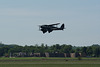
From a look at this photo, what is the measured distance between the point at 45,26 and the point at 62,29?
28.8 feet

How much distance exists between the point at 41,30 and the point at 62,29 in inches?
424

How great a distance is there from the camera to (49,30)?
99250mm

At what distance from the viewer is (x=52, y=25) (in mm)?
Answer: 101875

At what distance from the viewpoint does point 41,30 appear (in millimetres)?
97875

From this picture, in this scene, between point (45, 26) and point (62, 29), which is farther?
point (62, 29)

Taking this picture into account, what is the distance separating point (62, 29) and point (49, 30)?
852 centimetres

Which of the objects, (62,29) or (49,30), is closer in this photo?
(49,30)

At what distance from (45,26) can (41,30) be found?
2.32 m

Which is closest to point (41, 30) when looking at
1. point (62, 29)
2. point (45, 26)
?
point (45, 26)

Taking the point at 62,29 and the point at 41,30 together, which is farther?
the point at 62,29

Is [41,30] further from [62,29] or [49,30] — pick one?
[62,29]

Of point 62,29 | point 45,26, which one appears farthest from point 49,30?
point 62,29

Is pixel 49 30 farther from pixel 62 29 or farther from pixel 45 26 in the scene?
pixel 62 29

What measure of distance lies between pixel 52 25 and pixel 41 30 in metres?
5.18
